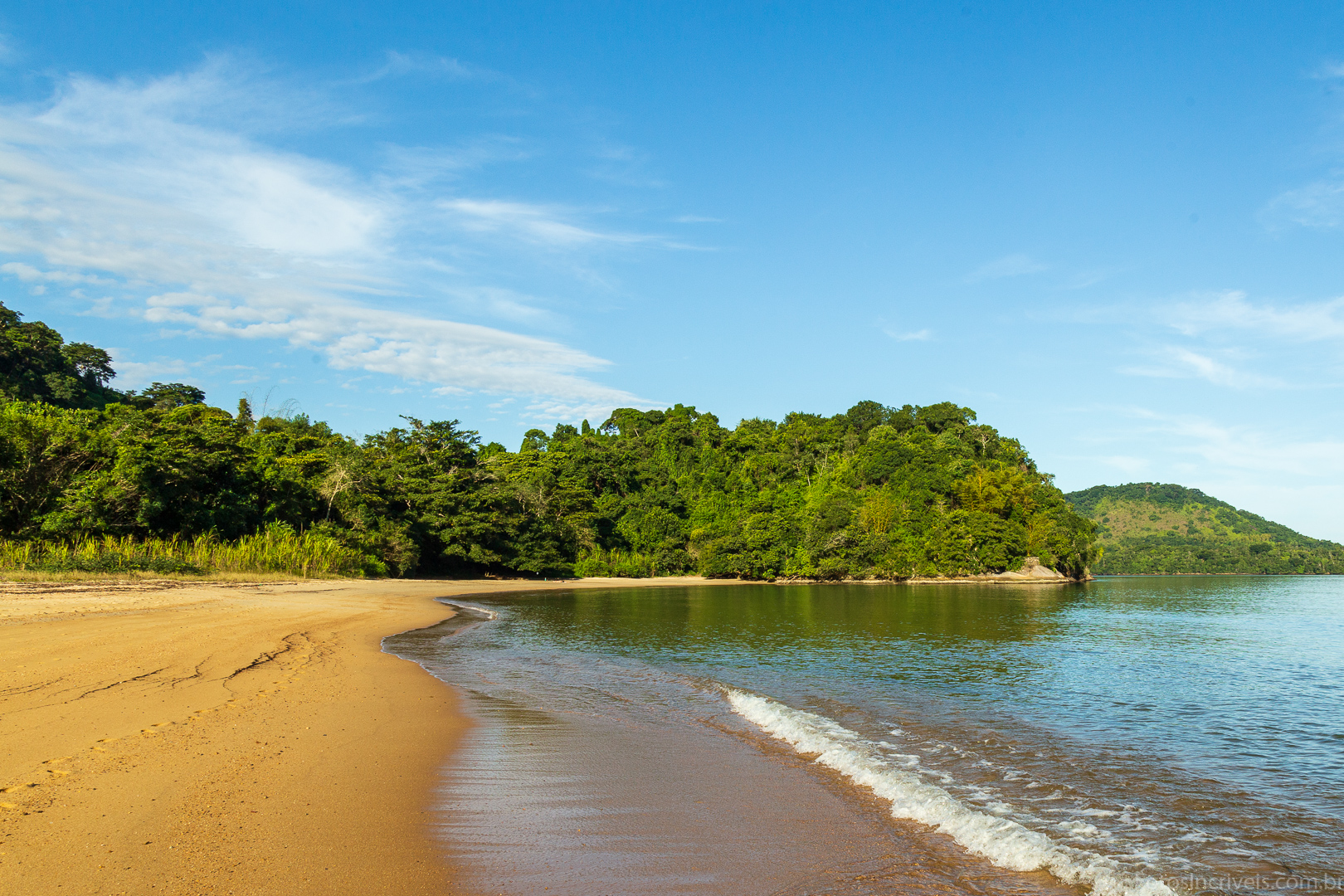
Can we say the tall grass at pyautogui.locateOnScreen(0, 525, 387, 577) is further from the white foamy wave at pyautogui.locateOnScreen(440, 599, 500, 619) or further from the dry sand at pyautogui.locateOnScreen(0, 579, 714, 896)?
the dry sand at pyautogui.locateOnScreen(0, 579, 714, 896)

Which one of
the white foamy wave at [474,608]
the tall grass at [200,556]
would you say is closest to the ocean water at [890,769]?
the white foamy wave at [474,608]

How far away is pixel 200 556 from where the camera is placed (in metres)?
31.4

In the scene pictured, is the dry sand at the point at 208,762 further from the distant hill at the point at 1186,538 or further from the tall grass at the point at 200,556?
the distant hill at the point at 1186,538

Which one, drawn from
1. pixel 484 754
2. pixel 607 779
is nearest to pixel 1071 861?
pixel 607 779

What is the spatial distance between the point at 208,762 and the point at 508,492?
53.3 meters

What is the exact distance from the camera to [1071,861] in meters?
5.64

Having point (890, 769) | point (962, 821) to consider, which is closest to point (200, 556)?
point (890, 769)

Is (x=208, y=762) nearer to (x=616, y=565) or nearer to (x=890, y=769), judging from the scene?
(x=890, y=769)

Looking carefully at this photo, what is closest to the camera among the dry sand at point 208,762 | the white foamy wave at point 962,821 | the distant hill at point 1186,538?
the dry sand at point 208,762

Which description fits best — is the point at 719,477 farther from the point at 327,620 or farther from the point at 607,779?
the point at 607,779

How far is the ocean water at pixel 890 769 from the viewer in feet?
17.9

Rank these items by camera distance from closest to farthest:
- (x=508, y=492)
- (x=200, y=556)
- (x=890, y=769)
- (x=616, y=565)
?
(x=890, y=769) → (x=200, y=556) → (x=508, y=492) → (x=616, y=565)

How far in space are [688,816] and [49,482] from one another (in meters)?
36.1

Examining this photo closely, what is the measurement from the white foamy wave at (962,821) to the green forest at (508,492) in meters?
27.8
